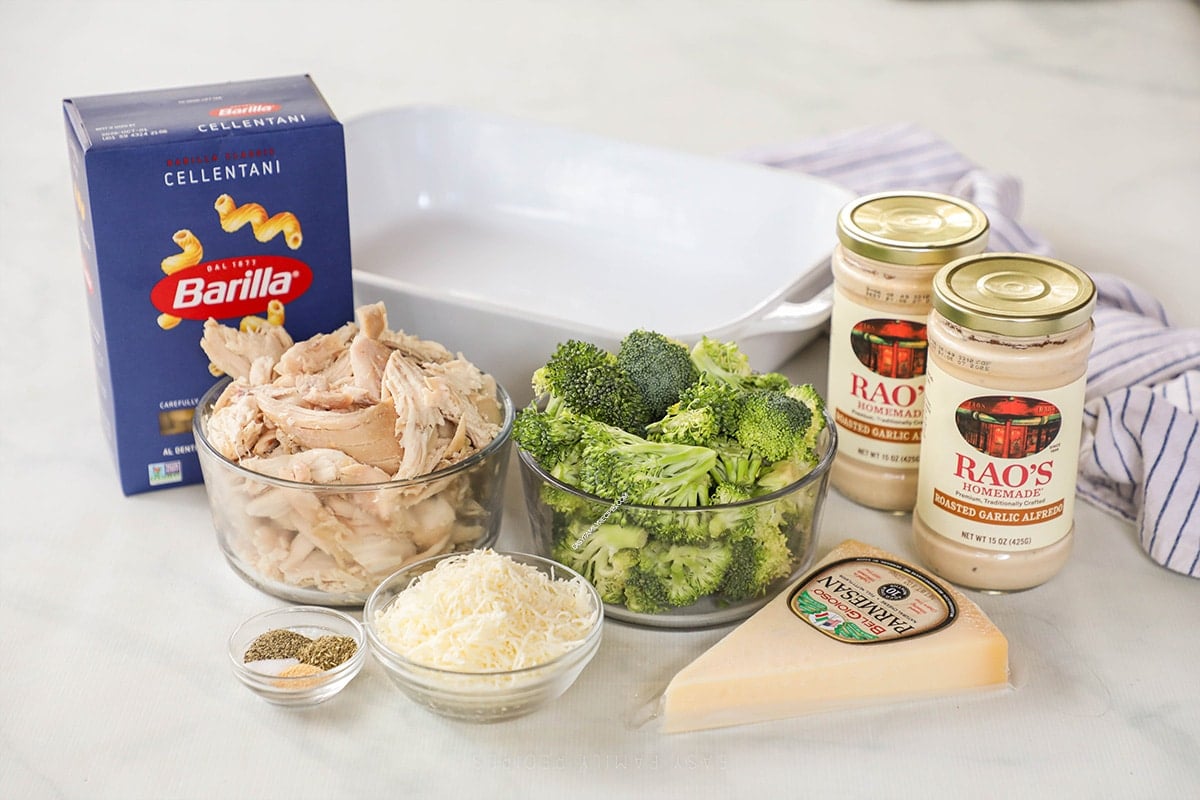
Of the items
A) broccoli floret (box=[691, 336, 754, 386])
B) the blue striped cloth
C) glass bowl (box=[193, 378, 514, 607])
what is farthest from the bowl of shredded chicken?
the blue striped cloth

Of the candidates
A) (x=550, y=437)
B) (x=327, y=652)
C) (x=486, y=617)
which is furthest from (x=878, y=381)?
(x=327, y=652)

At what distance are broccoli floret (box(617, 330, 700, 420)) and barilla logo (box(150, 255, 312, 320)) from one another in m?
0.39

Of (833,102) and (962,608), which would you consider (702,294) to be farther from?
(833,102)

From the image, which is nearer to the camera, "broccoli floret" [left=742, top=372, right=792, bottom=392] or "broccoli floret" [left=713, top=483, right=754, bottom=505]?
"broccoli floret" [left=713, top=483, right=754, bottom=505]

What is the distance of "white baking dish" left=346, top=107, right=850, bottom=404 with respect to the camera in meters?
1.84

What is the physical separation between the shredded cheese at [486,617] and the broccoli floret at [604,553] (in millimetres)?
45

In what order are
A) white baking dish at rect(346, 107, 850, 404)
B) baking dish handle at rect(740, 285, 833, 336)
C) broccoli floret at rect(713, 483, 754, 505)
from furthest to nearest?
white baking dish at rect(346, 107, 850, 404)
baking dish handle at rect(740, 285, 833, 336)
broccoli floret at rect(713, 483, 754, 505)

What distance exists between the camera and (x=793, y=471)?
4.17ft

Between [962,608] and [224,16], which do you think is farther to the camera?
[224,16]

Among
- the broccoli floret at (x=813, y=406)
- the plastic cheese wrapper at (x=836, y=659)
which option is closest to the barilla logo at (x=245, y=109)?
the broccoli floret at (x=813, y=406)

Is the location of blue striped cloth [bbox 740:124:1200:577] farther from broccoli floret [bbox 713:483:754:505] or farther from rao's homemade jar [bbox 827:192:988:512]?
broccoli floret [bbox 713:483:754:505]

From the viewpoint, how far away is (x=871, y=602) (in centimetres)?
126

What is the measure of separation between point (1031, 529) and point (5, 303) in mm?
1492

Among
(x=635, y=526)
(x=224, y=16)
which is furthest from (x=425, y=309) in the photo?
(x=224, y=16)
